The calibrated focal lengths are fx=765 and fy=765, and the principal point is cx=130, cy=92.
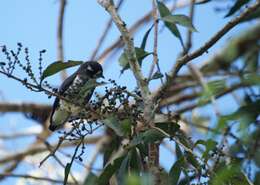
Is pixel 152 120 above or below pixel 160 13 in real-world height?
below

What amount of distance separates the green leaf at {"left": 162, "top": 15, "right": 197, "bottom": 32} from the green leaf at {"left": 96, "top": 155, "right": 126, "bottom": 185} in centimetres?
46

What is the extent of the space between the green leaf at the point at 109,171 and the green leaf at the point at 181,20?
46 cm

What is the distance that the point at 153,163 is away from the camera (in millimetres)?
2119

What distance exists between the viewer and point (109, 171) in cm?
231

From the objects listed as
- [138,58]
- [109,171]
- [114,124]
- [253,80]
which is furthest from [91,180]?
[253,80]

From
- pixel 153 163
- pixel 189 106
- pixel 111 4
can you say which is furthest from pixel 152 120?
pixel 189 106

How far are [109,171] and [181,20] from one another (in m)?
0.53

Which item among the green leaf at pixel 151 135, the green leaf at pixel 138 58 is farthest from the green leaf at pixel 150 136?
the green leaf at pixel 138 58

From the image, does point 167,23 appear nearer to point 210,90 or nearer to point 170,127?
point 170,127

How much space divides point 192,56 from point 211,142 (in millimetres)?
529

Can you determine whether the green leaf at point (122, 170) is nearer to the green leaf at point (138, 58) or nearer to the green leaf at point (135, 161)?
the green leaf at point (135, 161)

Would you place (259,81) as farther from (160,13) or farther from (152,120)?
(160,13)

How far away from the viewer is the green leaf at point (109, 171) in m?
2.30

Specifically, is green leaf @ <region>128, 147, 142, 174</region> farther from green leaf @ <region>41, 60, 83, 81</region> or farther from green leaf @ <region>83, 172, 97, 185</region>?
green leaf @ <region>41, 60, 83, 81</region>
